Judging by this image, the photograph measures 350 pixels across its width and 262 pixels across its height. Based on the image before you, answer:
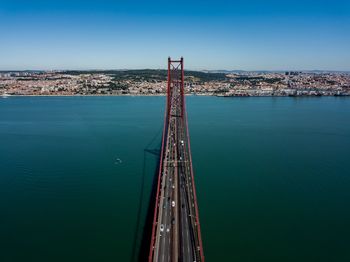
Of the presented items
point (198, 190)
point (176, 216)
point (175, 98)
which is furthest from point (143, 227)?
point (175, 98)

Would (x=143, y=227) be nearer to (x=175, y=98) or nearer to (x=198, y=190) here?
(x=198, y=190)

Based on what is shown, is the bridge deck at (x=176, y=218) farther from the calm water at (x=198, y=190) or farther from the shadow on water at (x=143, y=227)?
the calm water at (x=198, y=190)

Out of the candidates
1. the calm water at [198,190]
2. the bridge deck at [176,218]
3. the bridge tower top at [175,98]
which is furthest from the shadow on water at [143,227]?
the bridge tower top at [175,98]

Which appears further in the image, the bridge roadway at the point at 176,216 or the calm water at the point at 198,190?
the calm water at the point at 198,190

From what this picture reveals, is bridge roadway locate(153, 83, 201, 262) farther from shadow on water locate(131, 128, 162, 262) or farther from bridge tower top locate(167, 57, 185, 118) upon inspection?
bridge tower top locate(167, 57, 185, 118)

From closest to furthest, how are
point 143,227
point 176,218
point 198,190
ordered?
point 176,218 < point 143,227 < point 198,190
